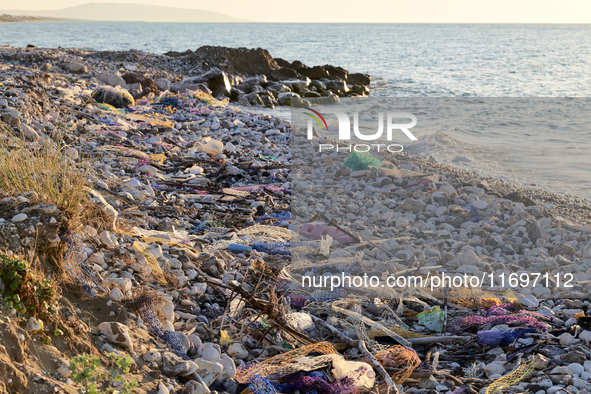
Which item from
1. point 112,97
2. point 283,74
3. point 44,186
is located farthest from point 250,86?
point 44,186

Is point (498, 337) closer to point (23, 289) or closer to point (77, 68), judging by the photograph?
point (23, 289)

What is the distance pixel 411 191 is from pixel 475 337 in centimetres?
345

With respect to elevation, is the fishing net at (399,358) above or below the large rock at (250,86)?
below

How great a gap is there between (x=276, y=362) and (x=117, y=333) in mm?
931

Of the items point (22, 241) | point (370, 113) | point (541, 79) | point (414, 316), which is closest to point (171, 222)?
point (22, 241)

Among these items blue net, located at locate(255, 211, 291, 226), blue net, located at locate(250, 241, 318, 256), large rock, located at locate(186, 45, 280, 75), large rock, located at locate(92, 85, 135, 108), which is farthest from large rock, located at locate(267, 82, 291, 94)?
blue net, located at locate(250, 241, 318, 256)

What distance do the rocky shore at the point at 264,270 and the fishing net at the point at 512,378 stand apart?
0.04 feet

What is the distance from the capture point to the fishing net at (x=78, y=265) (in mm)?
2760

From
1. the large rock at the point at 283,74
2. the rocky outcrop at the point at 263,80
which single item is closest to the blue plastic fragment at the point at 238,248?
the rocky outcrop at the point at 263,80

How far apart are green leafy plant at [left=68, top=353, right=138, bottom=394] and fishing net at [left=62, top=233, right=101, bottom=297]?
0.66 metres

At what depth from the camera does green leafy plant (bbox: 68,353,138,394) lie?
193 cm

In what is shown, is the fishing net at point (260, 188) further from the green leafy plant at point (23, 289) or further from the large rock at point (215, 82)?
the large rock at point (215, 82)

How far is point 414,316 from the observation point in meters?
3.78

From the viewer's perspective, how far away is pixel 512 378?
291 cm
